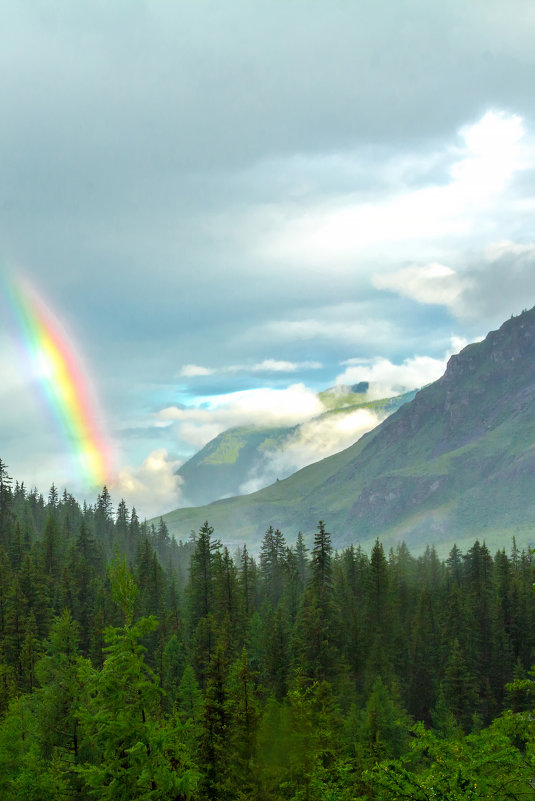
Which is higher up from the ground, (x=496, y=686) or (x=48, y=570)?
(x=48, y=570)

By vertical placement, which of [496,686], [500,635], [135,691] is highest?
[135,691]

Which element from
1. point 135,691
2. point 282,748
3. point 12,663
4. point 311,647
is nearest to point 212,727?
point 282,748

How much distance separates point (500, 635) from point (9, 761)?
2512 inches

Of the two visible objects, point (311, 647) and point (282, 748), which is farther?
point (311, 647)

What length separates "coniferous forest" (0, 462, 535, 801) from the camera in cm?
1862

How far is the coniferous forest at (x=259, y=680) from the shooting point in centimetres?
1862

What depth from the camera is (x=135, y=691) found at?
64.2 ft

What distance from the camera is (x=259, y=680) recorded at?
64.4 m

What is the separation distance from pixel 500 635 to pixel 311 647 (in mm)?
31640

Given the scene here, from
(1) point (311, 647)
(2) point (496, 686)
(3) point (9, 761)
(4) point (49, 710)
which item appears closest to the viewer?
(3) point (9, 761)

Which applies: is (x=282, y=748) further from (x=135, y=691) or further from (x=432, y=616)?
(x=432, y=616)

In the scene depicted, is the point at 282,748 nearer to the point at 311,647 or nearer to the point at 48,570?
the point at 311,647

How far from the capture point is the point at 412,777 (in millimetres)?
16031

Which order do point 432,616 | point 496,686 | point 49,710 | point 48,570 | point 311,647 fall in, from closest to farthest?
point 49,710 → point 311,647 → point 496,686 → point 432,616 → point 48,570
